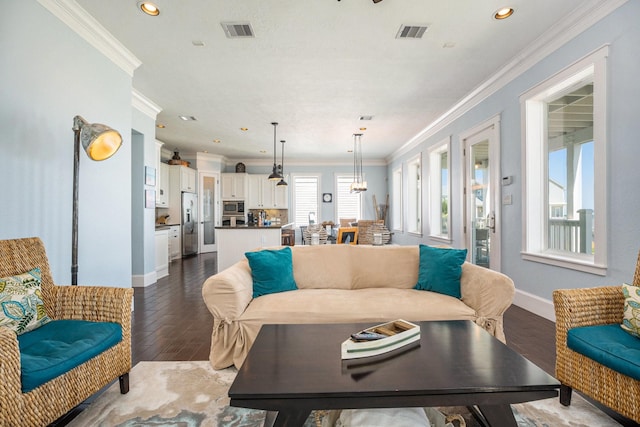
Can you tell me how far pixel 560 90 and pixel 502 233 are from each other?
1.76m

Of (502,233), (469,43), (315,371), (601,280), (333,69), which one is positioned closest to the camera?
(315,371)

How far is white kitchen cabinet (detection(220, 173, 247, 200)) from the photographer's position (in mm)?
9297

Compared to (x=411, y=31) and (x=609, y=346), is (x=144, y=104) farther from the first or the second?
(x=609, y=346)

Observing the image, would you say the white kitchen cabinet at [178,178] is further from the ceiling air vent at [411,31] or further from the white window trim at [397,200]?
the ceiling air vent at [411,31]

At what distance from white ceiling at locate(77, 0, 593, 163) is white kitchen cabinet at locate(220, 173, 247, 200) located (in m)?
3.42

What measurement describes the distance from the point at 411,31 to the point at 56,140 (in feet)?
10.9

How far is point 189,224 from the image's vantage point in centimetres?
813

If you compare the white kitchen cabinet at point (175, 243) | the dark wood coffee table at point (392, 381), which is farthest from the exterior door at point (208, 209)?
the dark wood coffee table at point (392, 381)

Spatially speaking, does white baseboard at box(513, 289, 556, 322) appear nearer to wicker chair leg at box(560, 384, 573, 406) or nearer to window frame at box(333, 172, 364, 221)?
wicker chair leg at box(560, 384, 573, 406)

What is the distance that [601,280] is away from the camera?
266cm

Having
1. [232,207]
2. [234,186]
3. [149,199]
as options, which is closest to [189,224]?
[232,207]

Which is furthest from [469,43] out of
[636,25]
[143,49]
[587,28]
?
[143,49]

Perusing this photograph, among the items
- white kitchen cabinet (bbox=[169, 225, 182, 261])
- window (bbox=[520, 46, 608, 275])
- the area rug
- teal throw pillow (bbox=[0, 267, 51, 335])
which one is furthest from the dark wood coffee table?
white kitchen cabinet (bbox=[169, 225, 182, 261])

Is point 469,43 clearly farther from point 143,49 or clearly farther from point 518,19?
point 143,49
